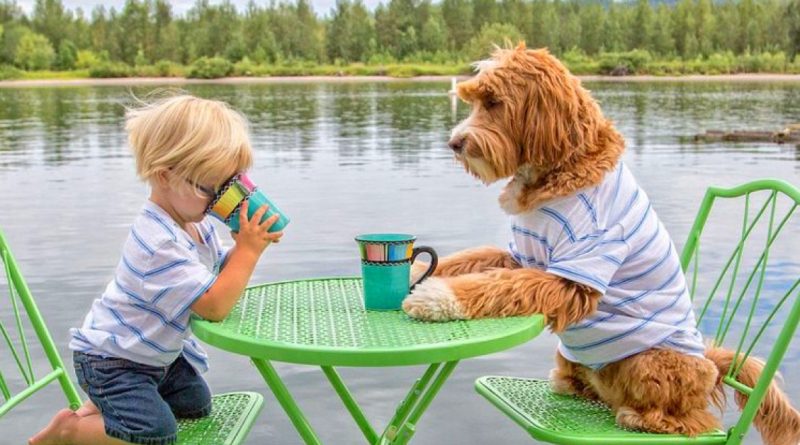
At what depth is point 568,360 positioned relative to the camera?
3.26m

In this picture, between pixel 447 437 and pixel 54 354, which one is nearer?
pixel 54 354

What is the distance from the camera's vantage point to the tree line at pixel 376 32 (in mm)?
90750

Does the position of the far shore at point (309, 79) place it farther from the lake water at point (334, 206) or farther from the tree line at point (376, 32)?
the lake water at point (334, 206)

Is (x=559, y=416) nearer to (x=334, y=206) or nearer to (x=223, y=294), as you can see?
(x=223, y=294)

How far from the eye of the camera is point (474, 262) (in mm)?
3086

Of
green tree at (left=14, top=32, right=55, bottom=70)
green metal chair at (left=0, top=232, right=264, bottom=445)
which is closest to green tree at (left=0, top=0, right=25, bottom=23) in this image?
green tree at (left=14, top=32, right=55, bottom=70)

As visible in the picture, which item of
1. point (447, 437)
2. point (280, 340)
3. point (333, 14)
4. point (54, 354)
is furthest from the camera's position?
point (333, 14)

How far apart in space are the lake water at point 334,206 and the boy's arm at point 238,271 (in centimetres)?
135

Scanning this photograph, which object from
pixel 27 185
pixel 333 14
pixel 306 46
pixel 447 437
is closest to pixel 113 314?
pixel 447 437

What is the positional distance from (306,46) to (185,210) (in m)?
99.1

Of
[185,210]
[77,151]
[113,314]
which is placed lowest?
[77,151]

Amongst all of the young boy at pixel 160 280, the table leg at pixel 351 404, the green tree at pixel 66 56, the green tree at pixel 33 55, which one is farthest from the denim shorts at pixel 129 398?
the green tree at pixel 66 56

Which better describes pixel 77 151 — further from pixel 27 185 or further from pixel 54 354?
pixel 54 354

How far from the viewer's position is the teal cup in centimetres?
269
